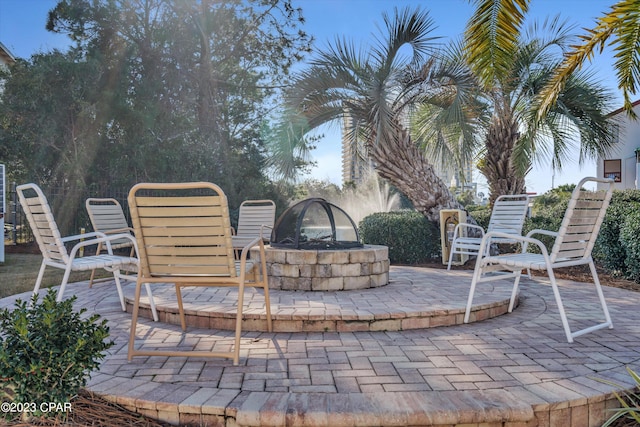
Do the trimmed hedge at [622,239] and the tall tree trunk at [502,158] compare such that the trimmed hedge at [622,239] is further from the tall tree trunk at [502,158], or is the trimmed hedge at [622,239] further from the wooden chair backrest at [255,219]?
the wooden chair backrest at [255,219]

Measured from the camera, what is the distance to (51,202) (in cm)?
942

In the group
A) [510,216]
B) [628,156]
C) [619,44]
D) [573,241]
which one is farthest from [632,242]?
[628,156]

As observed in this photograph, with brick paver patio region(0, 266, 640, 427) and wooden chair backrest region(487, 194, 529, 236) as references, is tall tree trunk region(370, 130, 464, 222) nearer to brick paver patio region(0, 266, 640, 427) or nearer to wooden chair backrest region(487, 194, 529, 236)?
wooden chair backrest region(487, 194, 529, 236)

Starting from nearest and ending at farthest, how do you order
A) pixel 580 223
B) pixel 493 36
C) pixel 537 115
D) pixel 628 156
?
1. pixel 580 223
2. pixel 493 36
3. pixel 537 115
4. pixel 628 156

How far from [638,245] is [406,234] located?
3.34m

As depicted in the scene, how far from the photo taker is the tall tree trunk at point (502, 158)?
8.22 metres

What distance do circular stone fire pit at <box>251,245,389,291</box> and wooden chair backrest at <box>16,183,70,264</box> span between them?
1.92 m

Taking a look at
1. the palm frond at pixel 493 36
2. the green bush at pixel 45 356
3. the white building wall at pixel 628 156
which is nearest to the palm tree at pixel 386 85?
the palm frond at pixel 493 36

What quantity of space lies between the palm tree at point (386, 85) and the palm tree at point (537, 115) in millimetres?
867

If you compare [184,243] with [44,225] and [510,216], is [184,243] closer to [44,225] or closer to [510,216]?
[44,225]

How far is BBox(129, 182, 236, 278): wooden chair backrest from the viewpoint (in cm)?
241

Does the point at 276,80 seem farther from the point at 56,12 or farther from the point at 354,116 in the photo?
the point at 354,116

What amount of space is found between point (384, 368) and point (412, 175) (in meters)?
5.96

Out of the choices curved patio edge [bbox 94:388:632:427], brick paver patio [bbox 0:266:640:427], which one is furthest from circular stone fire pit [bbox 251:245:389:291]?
curved patio edge [bbox 94:388:632:427]
